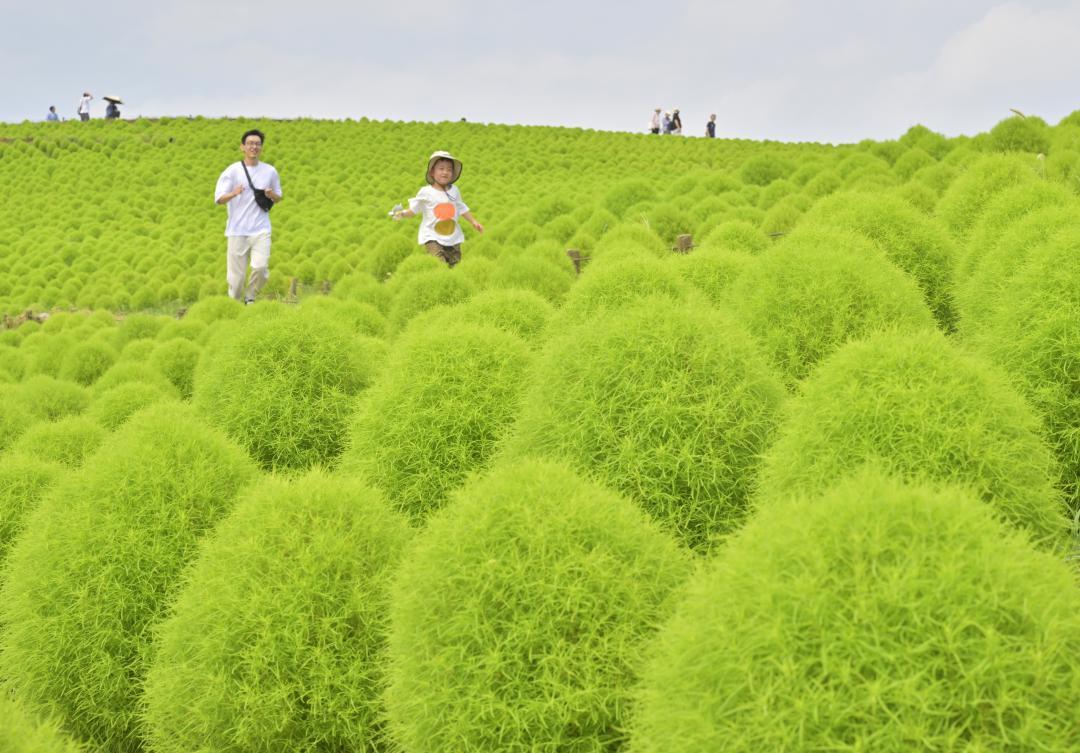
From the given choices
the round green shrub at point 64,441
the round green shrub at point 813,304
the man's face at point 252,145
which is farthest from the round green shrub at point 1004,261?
the man's face at point 252,145

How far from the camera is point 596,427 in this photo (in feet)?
9.17

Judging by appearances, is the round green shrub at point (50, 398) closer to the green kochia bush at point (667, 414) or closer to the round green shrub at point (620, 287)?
the round green shrub at point (620, 287)

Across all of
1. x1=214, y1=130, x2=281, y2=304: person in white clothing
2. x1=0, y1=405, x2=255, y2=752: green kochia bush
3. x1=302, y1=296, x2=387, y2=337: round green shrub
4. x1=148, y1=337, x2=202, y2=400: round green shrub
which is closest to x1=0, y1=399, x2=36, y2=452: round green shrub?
x1=148, y1=337, x2=202, y2=400: round green shrub

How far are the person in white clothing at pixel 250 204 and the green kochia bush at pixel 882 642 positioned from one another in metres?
8.19

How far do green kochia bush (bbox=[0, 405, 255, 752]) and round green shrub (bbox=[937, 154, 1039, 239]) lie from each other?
13.4 feet

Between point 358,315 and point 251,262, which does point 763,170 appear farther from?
point 358,315

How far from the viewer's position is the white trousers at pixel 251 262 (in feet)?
31.2

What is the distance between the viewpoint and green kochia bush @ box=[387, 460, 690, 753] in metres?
2.13

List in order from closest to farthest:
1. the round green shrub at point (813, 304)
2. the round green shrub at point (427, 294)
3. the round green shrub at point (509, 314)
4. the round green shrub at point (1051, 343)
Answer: the round green shrub at point (1051, 343)
the round green shrub at point (813, 304)
the round green shrub at point (509, 314)
the round green shrub at point (427, 294)

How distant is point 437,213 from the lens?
8273 millimetres

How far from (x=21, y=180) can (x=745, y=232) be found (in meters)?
28.4

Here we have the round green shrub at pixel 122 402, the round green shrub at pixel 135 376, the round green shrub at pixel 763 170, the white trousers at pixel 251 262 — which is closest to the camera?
the round green shrub at pixel 122 402

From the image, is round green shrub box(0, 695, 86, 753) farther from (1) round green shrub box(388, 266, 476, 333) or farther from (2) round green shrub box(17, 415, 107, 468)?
(1) round green shrub box(388, 266, 476, 333)

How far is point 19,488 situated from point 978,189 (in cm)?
525
